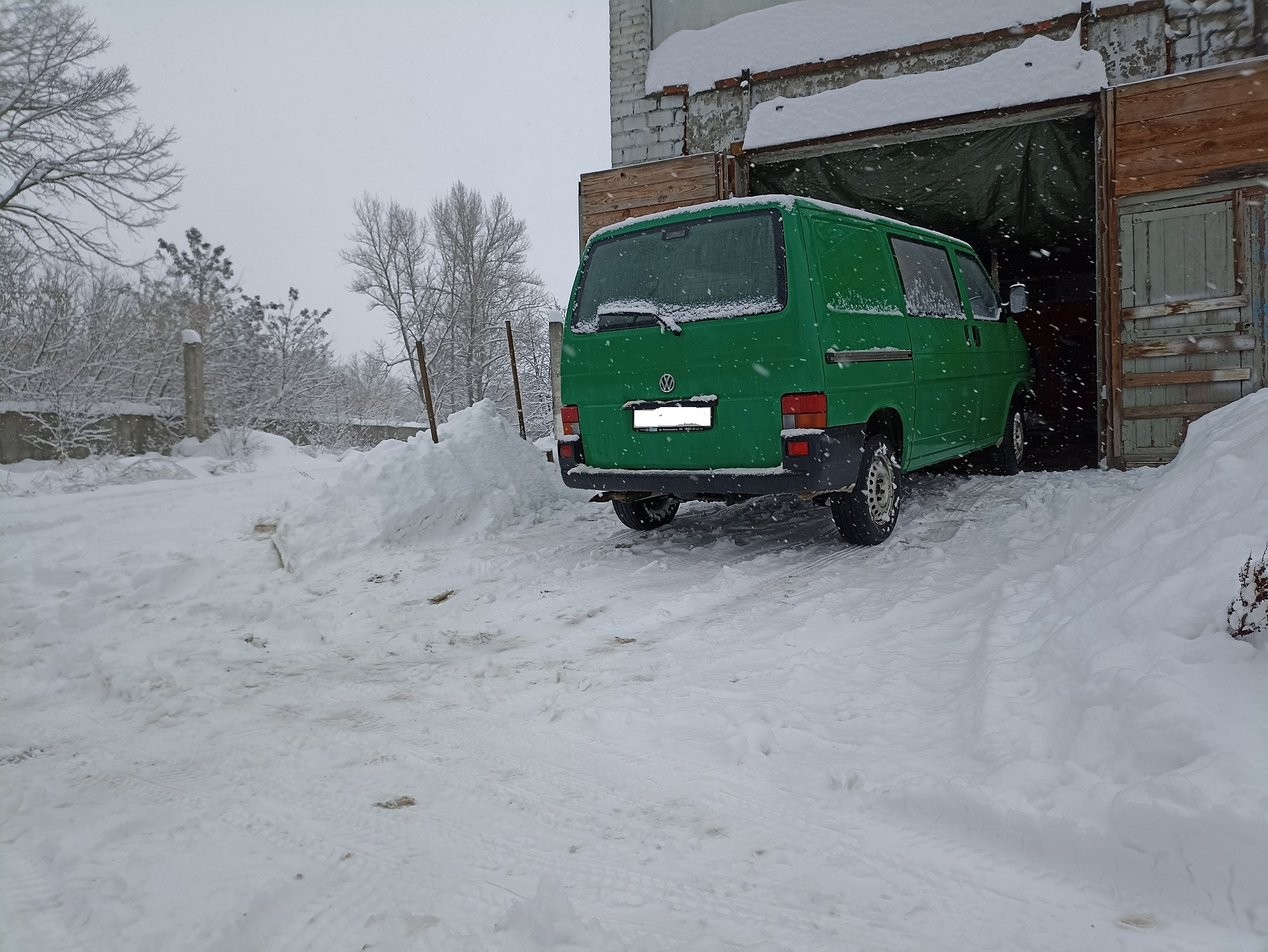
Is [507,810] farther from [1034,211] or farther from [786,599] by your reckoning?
[1034,211]

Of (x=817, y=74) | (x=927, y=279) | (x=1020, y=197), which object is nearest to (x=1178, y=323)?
(x=927, y=279)

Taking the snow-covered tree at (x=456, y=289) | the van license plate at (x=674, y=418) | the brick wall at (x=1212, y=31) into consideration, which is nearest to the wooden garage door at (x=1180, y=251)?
the brick wall at (x=1212, y=31)

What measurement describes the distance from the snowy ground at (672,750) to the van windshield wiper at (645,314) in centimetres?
148

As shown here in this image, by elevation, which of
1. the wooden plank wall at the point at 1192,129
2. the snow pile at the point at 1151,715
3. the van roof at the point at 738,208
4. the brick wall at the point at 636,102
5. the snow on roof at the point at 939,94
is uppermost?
the brick wall at the point at 636,102

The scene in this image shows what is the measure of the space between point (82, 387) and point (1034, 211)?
14956mm

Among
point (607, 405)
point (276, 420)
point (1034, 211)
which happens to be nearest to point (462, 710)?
point (607, 405)

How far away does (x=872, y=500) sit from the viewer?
528 centimetres

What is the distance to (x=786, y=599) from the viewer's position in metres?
4.22

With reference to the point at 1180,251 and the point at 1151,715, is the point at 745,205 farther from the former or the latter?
the point at 1180,251

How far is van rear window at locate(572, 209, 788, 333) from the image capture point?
4.77 m

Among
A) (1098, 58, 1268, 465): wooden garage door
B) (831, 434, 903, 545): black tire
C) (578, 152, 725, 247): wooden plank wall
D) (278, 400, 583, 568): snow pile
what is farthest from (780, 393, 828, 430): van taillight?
(578, 152, 725, 247): wooden plank wall

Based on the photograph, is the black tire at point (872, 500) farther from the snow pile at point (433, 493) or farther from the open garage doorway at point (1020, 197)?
the open garage doorway at point (1020, 197)

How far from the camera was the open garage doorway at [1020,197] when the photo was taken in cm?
895

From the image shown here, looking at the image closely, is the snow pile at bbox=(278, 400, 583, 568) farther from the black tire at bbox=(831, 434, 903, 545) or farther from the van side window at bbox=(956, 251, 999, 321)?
the van side window at bbox=(956, 251, 999, 321)
